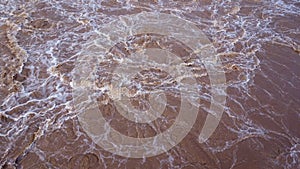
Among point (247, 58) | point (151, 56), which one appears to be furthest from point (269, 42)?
point (151, 56)

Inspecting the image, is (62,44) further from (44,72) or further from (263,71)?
(263,71)

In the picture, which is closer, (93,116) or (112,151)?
(112,151)

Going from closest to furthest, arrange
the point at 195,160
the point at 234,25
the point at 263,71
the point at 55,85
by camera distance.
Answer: the point at 195,160 → the point at 55,85 → the point at 263,71 → the point at 234,25

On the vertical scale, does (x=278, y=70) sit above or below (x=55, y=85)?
above

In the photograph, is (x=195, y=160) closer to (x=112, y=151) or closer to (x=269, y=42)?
(x=112, y=151)

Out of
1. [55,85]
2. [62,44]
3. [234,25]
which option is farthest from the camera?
[234,25]

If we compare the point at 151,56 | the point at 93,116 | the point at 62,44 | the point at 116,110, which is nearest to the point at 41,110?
the point at 93,116
